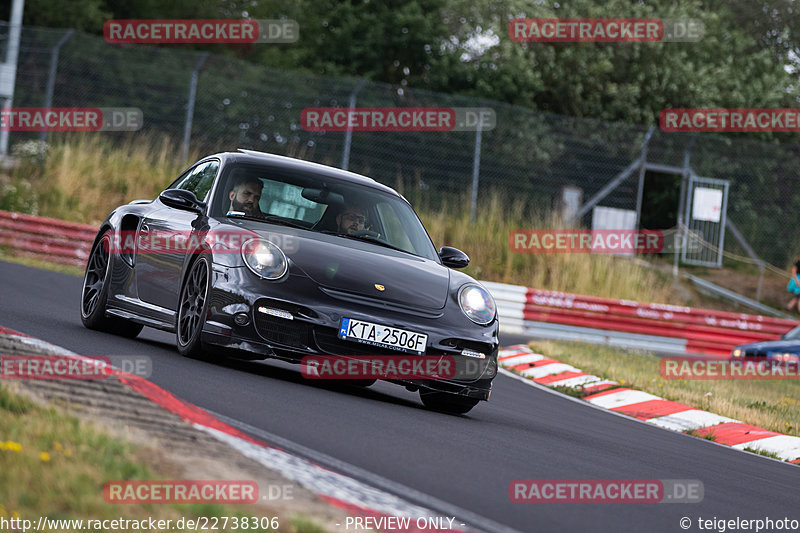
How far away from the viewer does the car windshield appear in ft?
26.6

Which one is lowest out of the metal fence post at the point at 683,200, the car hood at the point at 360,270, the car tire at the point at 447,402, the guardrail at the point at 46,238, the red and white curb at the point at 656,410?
the red and white curb at the point at 656,410

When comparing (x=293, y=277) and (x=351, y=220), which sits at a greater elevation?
(x=351, y=220)

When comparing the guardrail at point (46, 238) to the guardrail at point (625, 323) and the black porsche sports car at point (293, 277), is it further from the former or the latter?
the black porsche sports car at point (293, 277)

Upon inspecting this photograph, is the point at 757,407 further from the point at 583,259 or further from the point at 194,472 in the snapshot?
the point at 583,259

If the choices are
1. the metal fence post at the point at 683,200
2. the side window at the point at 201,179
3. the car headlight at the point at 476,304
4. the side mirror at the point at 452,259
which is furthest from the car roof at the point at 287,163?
the metal fence post at the point at 683,200

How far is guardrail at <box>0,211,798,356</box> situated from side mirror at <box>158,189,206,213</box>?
11103 millimetres

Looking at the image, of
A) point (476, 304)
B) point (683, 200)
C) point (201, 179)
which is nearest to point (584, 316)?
point (683, 200)

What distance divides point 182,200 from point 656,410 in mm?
4618

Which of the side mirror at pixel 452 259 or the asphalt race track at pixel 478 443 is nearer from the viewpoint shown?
the asphalt race track at pixel 478 443

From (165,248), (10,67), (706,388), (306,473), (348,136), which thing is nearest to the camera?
(306,473)

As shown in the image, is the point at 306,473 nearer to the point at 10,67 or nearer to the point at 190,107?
the point at 190,107

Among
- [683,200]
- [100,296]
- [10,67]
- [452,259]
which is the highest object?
[10,67]

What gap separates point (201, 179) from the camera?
28.9 feet

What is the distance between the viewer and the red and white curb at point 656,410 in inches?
365
